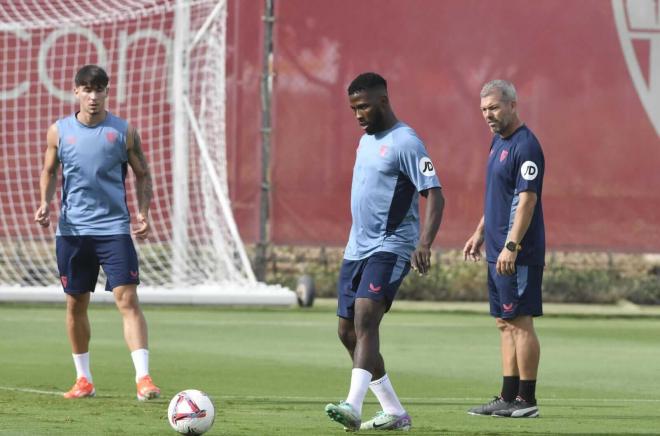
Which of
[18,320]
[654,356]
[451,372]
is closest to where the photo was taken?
[451,372]

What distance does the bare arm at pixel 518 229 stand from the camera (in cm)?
905

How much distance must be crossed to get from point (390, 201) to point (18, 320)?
873 cm

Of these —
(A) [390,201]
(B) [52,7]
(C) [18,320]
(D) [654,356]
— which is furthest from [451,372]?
(B) [52,7]

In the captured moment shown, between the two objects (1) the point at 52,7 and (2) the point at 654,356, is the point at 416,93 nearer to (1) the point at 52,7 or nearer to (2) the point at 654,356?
(1) the point at 52,7

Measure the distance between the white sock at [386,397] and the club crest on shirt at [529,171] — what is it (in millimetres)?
1516

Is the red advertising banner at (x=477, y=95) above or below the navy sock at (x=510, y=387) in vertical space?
above

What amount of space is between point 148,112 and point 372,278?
1040cm

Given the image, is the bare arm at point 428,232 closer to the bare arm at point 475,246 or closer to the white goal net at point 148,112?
the bare arm at point 475,246

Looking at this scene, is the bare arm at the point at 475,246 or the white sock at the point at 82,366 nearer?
the bare arm at the point at 475,246

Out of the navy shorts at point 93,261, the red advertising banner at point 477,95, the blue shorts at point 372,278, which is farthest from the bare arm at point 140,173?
the red advertising banner at point 477,95

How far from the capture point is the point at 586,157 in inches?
723

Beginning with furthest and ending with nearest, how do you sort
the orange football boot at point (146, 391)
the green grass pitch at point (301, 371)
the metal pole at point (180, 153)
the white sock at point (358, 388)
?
the metal pole at point (180, 153)
the orange football boot at point (146, 391)
the green grass pitch at point (301, 371)
the white sock at point (358, 388)

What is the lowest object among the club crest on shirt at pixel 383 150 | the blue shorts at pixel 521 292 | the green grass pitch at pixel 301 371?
the green grass pitch at pixel 301 371

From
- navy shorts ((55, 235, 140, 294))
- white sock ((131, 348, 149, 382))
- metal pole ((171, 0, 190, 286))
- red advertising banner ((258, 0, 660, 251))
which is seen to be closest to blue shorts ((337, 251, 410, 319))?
white sock ((131, 348, 149, 382))
